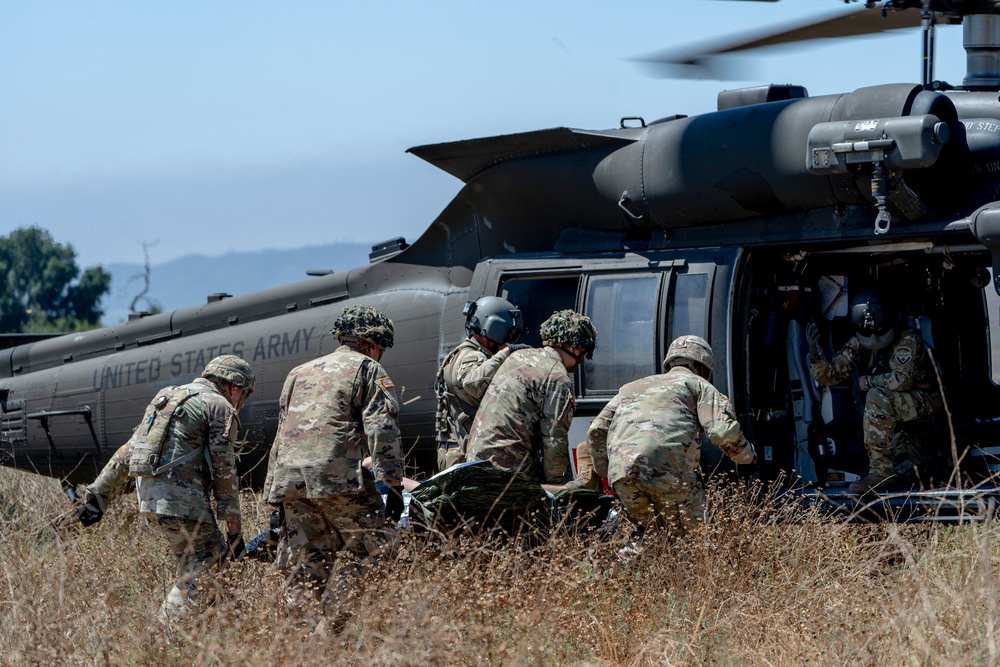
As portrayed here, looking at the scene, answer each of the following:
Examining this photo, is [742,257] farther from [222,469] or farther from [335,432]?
[222,469]

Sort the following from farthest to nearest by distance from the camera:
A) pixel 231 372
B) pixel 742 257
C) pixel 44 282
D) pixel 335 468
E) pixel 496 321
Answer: pixel 44 282 < pixel 496 321 < pixel 742 257 < pixel 231 372 < pixel 335 468

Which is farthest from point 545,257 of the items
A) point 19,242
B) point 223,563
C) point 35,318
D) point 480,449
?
point 19,242

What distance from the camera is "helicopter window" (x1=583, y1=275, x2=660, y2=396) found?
6930 mm

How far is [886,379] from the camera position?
25.0 feet

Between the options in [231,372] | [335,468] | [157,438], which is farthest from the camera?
[231,372]

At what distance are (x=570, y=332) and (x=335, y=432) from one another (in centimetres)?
152

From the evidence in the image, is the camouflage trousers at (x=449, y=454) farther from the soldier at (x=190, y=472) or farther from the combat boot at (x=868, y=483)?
the combat boot at (x=868, y=483)

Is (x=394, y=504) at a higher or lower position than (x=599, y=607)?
higher

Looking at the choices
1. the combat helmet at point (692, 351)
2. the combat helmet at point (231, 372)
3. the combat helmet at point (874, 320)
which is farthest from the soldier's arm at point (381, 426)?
the combat helmet at point (874, 320)

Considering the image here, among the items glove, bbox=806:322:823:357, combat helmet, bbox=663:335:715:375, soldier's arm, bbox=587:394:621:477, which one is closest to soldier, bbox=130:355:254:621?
soldier's arm, bbox=587:394:621:477

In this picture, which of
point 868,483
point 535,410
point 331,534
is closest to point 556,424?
point 535,410

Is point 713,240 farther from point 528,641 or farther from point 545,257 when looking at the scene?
point 528,641

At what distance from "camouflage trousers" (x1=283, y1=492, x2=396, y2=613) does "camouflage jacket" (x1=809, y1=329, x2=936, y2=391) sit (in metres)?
3.26

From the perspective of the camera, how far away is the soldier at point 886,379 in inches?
298
